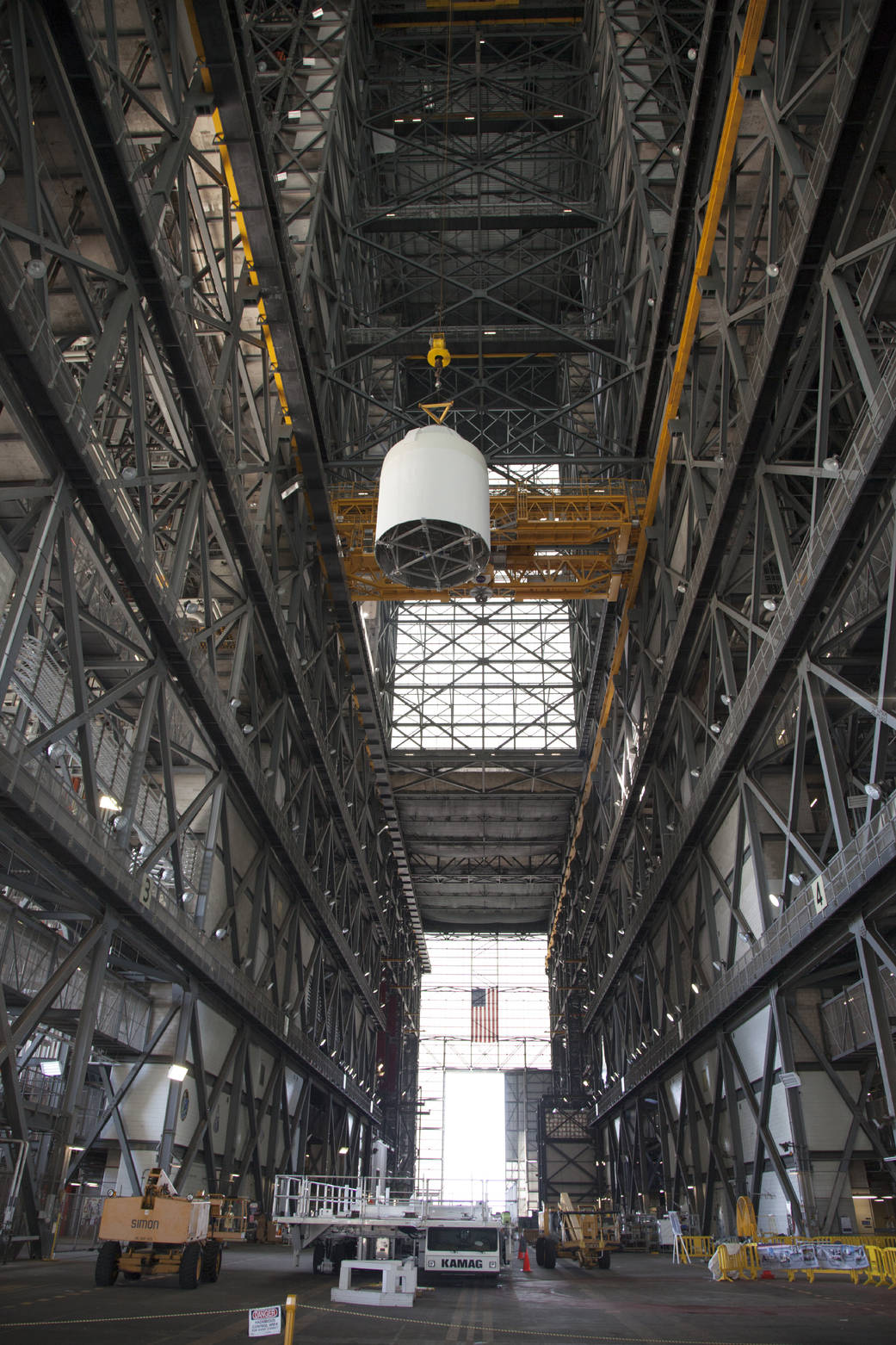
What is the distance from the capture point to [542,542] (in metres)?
30.1

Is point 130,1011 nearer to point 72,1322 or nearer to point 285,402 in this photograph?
point 72,1322

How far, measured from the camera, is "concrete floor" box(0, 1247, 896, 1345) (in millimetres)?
9141

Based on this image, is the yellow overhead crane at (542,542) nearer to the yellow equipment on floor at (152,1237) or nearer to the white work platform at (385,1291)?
the yellow equipment on floor at (152,1237)

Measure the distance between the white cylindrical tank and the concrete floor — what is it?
12.7 metres

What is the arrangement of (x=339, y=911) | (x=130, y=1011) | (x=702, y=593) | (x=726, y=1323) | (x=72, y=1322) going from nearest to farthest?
1. (x=72, y=1322)
2. (x=726, y=1323)
3. (x=130, y=1011)
4. (x=702, y=593)
5. (x=339, y=911)

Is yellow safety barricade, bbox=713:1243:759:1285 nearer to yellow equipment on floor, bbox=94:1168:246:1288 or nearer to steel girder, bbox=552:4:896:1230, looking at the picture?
steel girder, bbox=552:4:896:1230

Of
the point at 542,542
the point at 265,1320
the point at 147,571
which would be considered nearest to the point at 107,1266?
the point at 265,1320

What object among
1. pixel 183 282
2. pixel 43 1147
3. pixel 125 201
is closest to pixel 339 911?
pixel 43 1147

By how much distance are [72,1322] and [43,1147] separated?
70.2 ft

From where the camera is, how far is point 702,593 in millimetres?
25000

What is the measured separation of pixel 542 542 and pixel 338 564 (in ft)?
22.3

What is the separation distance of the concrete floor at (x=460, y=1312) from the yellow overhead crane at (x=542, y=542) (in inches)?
716

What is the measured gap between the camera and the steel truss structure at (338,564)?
16406 mm

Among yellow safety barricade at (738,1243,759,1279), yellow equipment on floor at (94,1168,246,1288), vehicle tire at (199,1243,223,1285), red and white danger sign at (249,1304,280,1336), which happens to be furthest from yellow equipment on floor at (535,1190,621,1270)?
red and white danger sign at (249,1304,280,1336)
